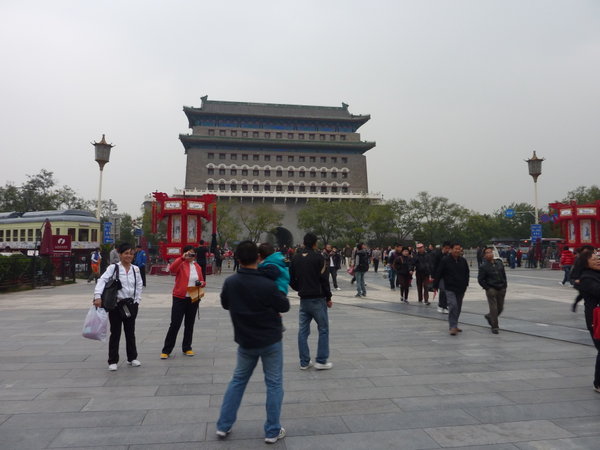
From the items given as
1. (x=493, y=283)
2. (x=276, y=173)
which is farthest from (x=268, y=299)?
(x=276, y=173)

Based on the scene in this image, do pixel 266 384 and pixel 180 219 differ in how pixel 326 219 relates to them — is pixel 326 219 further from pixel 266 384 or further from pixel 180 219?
pixel 266 384

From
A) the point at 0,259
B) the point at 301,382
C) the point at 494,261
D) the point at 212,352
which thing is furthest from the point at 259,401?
the point at 0,259

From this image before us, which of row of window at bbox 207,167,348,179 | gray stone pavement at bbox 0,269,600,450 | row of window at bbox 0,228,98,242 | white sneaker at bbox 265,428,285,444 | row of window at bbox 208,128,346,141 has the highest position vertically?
row of window at bbox 208,128,346,141

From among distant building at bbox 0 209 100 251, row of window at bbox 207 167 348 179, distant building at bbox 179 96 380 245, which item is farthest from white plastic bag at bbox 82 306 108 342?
row of window at bbox 207 167 348 179

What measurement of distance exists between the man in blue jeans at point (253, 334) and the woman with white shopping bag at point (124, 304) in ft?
7.98

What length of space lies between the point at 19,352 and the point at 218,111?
55808mm

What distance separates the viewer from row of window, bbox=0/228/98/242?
28500 millimetres

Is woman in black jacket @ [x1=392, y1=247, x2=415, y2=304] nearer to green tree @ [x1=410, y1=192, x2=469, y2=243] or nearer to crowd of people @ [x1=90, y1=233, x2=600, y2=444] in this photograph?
crowd of people @ [x1=90, y1=233, x2=600, y2=444]

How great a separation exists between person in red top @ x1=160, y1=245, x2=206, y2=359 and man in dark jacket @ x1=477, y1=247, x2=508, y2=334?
469cm

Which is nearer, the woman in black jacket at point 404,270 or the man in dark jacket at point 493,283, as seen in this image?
the man in dark jacket at point 493,283

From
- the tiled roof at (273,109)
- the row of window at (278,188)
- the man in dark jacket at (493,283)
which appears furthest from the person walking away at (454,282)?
the tiled roof at (273,109)

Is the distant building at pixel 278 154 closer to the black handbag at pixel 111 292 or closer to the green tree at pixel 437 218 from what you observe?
the green tree at pixel 437 218

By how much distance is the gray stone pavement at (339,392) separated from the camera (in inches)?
129

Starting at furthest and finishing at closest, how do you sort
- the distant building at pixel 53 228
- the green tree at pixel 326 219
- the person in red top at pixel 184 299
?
1. the green tree at pixel 326 219
2. the distant building at pixel 53 228
3. the person in red top at pixel 184 299
